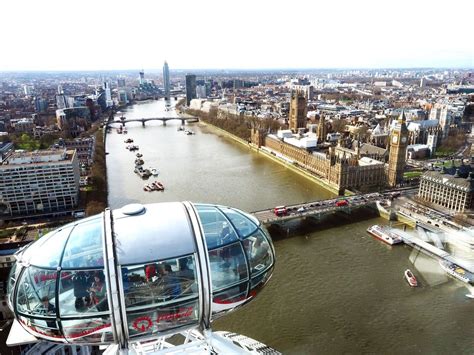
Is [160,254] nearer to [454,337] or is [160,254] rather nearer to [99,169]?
[454,337]

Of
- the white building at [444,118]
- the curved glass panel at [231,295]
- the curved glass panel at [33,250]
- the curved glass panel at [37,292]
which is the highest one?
the curved glass panel at [33,250]

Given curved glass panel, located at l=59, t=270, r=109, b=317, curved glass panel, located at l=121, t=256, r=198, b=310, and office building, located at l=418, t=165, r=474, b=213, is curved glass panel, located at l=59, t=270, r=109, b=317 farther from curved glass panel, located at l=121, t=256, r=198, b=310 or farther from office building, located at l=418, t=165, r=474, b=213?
office building, located at l=418, t=165, r=474, b=213

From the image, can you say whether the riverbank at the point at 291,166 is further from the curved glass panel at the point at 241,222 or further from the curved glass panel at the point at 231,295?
the curved glass panel at the point at 231,295

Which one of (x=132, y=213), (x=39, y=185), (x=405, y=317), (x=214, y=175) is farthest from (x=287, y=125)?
(x=132, y=213)

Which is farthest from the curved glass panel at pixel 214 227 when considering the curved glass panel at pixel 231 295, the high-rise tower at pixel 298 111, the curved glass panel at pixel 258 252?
the high-rise tower at pixel 298 111

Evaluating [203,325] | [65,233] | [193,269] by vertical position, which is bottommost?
[203,325]

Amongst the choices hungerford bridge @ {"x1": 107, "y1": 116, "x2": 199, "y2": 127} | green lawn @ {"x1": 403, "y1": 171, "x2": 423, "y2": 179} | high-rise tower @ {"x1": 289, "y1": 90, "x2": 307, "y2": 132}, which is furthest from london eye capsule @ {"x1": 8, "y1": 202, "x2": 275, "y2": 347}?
hungerford bridge @ {"x1": 107, "y1": 116, "x2": 199, "y2": 127}
